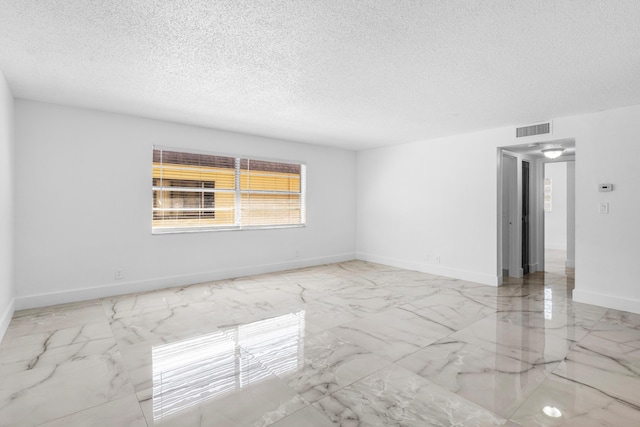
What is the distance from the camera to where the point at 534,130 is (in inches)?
180

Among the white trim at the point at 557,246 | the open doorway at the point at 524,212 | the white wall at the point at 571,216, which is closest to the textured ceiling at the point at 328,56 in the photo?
the open doorway at the point at 524,212

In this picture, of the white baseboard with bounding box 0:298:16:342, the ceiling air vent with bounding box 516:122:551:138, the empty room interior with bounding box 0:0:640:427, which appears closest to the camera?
the empty room interior with bounding box 0:0:640:427

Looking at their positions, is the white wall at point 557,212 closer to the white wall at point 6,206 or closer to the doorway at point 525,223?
the doorway at point 525,223

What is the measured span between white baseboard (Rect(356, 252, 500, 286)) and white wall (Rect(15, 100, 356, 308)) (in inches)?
97.3

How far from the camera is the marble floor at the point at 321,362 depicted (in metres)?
1.96

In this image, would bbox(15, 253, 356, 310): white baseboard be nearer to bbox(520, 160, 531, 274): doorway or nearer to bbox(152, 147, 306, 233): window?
bbox(152, 147, 306, 233): window

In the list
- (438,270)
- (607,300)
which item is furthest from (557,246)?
(607,300)

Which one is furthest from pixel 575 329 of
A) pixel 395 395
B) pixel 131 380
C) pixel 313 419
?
pixel 131 380

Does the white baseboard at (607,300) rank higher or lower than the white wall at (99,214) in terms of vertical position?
lower

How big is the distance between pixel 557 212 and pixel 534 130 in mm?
6150

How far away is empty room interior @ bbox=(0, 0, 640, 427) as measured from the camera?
6.91 feet

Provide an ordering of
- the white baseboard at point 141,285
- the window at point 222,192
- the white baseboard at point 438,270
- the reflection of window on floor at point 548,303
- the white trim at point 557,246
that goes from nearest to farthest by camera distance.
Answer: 1. the reflection of window on floor at point 548,303
2. the white baseboard at point 141,285
3. the window at point 222,192
4. the white baseboard at point 438,270
5. the white trim at point 557,246

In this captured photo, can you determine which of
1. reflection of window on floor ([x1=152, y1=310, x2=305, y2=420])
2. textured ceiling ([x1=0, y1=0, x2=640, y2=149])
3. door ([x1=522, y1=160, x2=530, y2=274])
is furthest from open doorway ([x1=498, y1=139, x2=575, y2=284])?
reflection of window on floor ([x1=152, y1=310, x2=305, y2=420])

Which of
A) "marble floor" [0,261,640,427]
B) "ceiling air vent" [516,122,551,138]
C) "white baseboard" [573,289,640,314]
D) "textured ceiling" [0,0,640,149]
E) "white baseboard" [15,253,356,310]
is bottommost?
"marble floor" [0,261,640,427]
